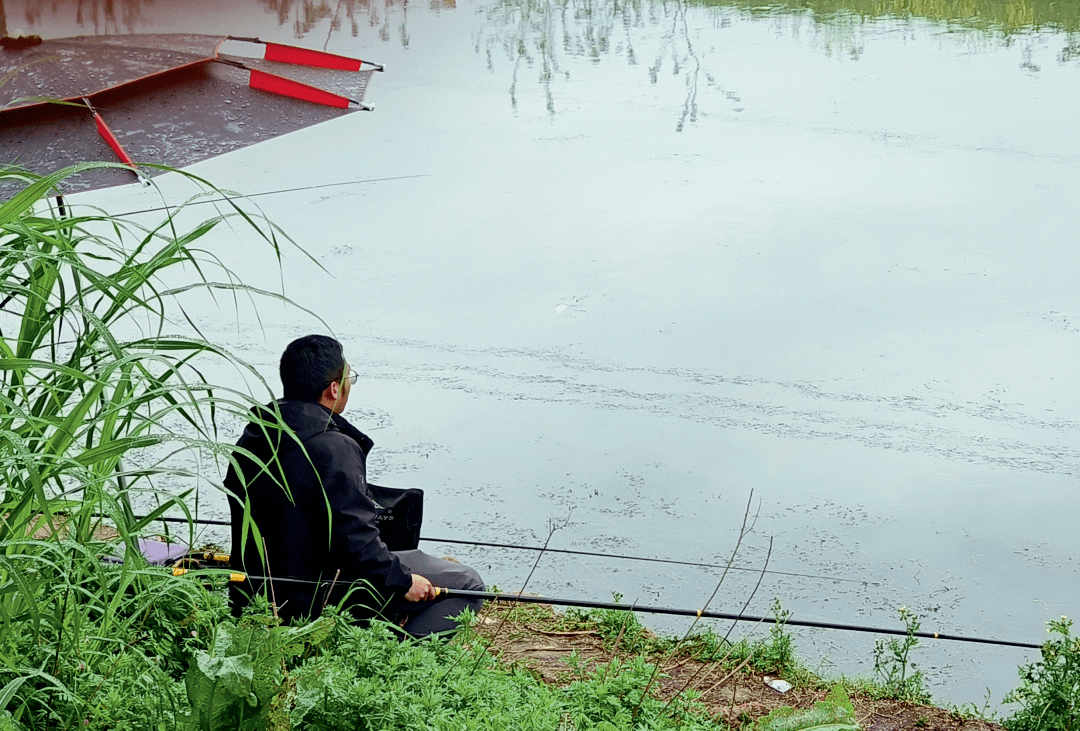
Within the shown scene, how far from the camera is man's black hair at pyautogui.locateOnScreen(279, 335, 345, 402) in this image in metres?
2.92

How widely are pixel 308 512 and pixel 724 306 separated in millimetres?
5699

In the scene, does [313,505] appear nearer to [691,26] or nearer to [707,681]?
[707,681]

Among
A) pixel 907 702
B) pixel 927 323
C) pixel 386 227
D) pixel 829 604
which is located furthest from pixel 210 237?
pixel 907 702

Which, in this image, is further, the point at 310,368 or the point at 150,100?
the point at 150,100

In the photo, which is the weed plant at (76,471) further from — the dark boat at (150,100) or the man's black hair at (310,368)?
the dark boat at (150,100)

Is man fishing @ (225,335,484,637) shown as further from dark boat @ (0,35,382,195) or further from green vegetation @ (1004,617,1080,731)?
green vegetation @ (1004,617,1080,731)

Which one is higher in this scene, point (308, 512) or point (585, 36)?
point (585, 36)

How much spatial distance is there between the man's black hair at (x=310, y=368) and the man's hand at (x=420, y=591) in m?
0.60

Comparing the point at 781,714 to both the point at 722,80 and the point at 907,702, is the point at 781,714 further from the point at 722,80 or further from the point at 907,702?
the point at 722,80

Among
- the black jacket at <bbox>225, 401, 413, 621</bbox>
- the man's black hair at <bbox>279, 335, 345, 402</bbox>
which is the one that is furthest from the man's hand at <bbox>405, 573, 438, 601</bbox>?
the man's black hair at <bbox>279, 335, 345, 402</bbox>

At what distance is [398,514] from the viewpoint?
3287mm

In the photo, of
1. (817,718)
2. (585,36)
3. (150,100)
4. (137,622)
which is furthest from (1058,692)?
(585,36)

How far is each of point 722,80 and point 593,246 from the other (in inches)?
218

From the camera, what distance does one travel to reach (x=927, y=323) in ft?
25.4
